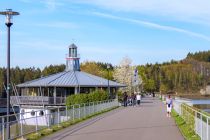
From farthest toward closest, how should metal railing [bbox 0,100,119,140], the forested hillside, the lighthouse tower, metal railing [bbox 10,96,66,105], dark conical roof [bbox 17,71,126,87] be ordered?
the forested hillside
the lighthouse tower
dark conical roof [bbox 17,71,126,87]
metal railing [bbox 10,96,66,105]
metal railing [bbox 0,100,119,140]

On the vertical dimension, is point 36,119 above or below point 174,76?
below

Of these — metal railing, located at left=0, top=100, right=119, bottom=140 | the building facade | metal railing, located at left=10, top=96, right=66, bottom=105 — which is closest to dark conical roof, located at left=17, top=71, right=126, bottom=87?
the building facade

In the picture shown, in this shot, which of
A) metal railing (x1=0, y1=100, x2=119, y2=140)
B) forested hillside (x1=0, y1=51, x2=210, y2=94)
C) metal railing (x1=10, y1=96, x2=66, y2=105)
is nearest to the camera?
metal railing (x1=0, y1=100, x2=119, y2=140)

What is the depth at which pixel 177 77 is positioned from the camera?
609 feet

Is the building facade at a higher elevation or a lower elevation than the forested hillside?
lower

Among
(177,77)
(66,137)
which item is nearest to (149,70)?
(177,77)

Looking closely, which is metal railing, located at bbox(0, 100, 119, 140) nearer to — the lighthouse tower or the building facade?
the building facade

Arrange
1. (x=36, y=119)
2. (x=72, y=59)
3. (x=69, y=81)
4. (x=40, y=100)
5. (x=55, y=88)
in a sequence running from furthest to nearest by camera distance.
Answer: (x=72, y=59), (x=55, y=88), (x=69, y=81), (x=40, y=100), (x=36, y=119)

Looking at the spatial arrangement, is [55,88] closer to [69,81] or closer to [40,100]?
[69,81]

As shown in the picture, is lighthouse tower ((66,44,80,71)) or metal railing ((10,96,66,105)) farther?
Result: lighthouse tower ((66,44,80,71))

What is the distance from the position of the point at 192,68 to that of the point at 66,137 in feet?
600

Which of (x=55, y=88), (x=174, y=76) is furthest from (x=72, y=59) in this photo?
(x=174, y=76)

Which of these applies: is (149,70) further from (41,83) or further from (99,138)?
(99,138)

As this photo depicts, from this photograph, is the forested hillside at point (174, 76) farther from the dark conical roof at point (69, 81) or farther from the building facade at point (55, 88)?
the dark conical roof at point (69, 81)
